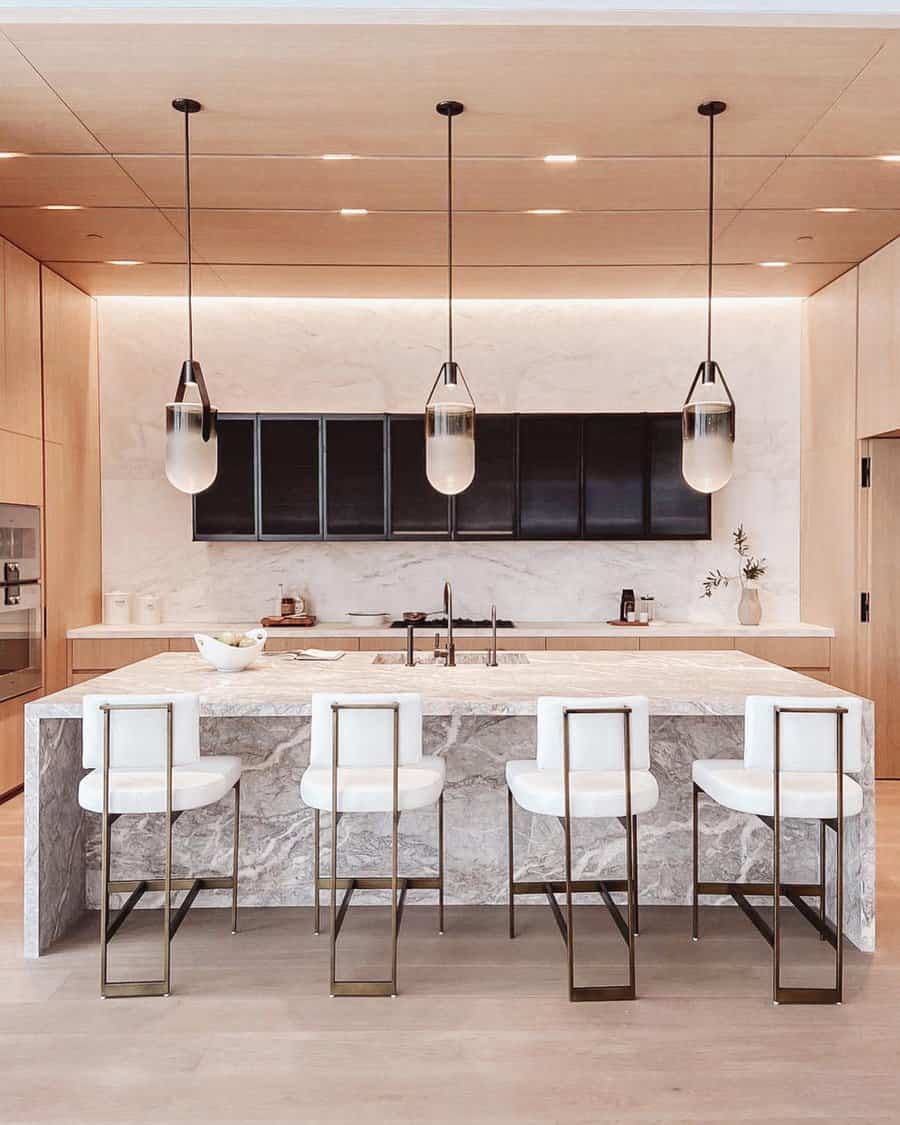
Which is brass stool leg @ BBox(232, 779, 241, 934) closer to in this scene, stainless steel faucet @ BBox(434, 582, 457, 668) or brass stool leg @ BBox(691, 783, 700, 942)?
stainless steel faucet @ BBox(434, 582, 457, 668)

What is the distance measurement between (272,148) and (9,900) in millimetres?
3152

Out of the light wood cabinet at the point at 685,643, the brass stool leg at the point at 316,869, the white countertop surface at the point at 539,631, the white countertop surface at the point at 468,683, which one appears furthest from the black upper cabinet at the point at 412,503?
the brass stool leg at the point at 316,869

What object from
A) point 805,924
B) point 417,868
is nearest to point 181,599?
point 417,868

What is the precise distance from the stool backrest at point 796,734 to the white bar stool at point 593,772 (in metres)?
0.34

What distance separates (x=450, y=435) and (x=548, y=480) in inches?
108

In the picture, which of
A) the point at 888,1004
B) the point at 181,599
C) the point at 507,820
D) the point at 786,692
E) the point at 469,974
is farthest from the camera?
the point at 181,599

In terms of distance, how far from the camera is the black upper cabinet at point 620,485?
6.30 metres

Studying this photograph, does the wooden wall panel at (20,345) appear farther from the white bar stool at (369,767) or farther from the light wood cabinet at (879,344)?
the light wood cabinet at (879,344)

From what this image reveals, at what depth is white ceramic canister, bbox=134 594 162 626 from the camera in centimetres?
647

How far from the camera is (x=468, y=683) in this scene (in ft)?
12.1

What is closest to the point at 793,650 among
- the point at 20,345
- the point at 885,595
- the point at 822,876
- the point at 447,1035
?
the point at 885,595

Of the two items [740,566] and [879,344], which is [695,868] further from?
[740,566]

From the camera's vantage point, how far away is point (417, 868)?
3.73m

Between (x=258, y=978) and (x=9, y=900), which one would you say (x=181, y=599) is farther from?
(x=258, y=978)
